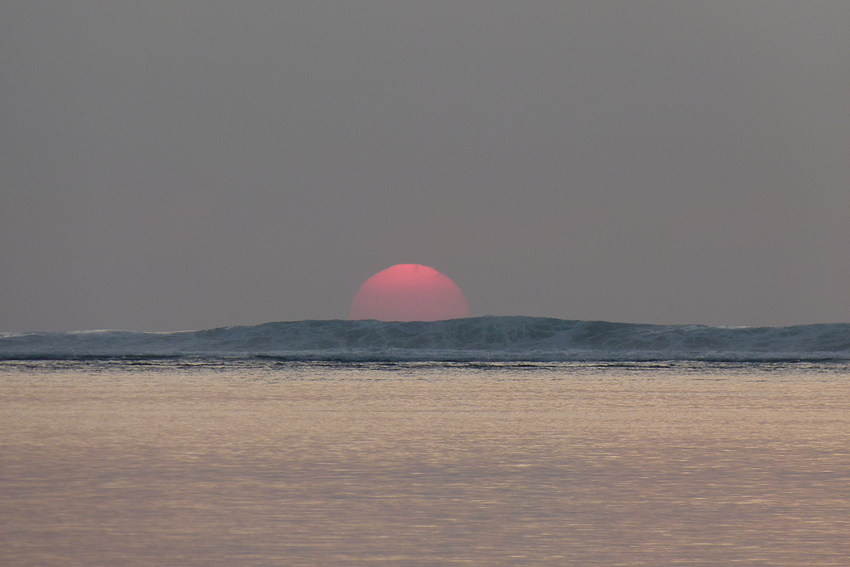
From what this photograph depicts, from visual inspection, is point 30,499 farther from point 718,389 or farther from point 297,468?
point 718,389

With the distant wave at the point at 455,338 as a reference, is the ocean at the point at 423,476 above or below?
below

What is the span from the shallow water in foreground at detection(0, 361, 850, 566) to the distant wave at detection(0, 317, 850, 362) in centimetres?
4823

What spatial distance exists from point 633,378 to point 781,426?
628 inches

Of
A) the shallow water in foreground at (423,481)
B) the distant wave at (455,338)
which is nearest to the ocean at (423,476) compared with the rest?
the shallow water in foreground at (423,481)

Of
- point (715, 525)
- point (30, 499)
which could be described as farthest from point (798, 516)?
point (30, 499)

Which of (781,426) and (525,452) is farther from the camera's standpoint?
(781,426)

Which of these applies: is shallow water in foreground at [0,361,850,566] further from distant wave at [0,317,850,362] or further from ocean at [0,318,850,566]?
distant wave at [0,317,850,362]

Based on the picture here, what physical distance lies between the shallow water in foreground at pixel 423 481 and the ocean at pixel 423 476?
4 cm

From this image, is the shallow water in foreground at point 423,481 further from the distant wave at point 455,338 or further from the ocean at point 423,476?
the distant wave at point 455,338

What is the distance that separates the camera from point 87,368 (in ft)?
128

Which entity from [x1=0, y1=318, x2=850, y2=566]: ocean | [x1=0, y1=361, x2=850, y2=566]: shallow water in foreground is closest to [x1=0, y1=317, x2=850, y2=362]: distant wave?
[x1=0, y1=318, x2=850, y2=566]: ocean

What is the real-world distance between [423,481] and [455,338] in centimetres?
6693

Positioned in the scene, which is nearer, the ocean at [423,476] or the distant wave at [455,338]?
the ocean at [423,476]

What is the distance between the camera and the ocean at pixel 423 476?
797 centimetres
